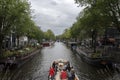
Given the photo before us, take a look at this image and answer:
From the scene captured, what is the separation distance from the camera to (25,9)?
50.4 m

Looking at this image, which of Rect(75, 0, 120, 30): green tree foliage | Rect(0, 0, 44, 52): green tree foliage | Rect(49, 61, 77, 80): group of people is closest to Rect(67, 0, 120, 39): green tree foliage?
Rect(75, 0, 120, 30): green tree foliage

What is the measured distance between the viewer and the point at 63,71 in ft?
106

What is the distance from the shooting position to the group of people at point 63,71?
102 ft

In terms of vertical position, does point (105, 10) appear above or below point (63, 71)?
above

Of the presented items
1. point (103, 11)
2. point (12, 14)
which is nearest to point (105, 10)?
point (103, 11)

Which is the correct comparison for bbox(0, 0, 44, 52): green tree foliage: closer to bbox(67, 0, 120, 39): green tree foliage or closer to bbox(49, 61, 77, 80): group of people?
bbox(67, 0, 120, 39): green tree foliage

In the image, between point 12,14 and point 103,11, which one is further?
point 103,11

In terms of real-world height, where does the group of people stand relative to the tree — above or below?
below

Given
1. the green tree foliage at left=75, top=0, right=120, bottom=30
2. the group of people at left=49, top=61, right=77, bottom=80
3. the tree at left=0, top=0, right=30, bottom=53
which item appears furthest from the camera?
the green tree foliage at left=75, top=0, right=120, bottom=30

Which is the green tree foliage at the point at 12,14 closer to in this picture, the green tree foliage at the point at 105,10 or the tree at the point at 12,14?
the tree at the point at 12,14

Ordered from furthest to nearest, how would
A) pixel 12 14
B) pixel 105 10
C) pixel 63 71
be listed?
pixel 105 10, pixel 12 14, pixel 63 71

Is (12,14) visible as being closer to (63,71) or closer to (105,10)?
(105,10)

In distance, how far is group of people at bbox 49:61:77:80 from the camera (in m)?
31.2

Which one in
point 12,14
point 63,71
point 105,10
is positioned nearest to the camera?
point 63,71
